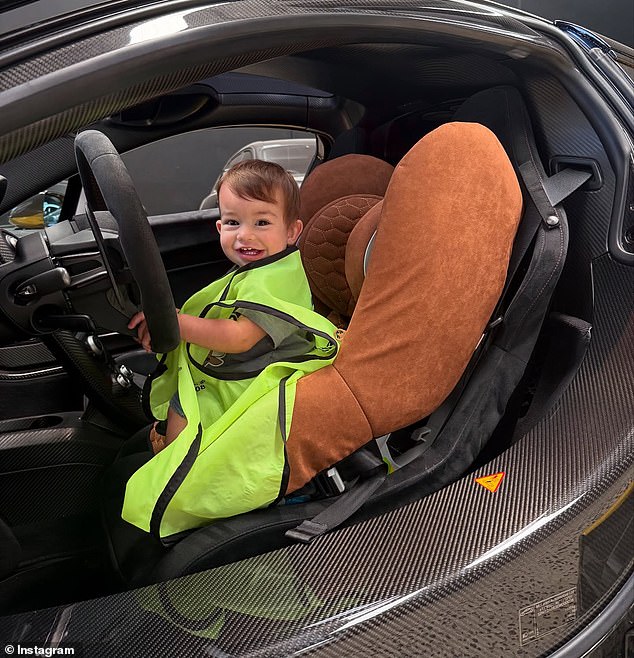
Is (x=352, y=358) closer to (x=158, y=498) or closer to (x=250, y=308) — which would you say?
(x=250, y=308)

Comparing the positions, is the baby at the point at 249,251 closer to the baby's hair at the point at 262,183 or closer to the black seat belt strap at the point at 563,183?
the baby's hair at the point at 262,183

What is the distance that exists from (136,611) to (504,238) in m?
0.70

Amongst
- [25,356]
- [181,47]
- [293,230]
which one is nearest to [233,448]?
[293,230]

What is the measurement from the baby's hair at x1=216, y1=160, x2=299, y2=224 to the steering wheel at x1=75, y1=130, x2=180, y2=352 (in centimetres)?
30

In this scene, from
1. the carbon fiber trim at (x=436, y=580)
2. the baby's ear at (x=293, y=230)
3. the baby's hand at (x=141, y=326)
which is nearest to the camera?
the carbon fiber trim at (x=436, y=580)

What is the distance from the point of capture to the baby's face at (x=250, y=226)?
1.12 meters

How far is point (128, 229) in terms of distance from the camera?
0.77 m

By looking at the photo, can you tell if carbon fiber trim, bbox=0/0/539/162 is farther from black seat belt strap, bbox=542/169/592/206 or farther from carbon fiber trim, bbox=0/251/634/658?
carbon fiber trim, bbox=0/251/634/658

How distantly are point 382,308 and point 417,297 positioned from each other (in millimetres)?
53

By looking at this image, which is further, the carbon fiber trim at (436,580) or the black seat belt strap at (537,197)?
the black seat belt strap at (537,197)

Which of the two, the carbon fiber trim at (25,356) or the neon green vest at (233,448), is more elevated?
the neon green vest at (233,448)

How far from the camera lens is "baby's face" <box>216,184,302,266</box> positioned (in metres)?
1.12

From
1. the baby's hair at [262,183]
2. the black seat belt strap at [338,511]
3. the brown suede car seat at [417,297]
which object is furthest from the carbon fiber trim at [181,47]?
the black seat belt strap at [338,511]

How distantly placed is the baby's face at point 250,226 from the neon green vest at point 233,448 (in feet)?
0.26
